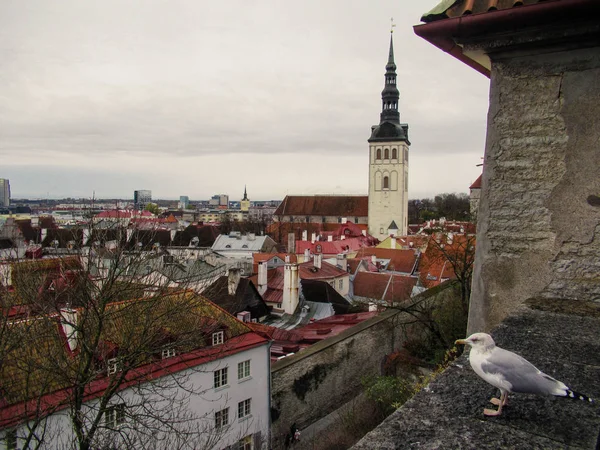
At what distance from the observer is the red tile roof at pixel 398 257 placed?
119 ft

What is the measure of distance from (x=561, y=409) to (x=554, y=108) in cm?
253

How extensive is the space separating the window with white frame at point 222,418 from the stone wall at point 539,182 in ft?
33.6

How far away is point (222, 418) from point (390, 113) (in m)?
54.7

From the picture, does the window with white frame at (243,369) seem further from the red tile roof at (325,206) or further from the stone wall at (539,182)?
the red tile roof at (325,206)

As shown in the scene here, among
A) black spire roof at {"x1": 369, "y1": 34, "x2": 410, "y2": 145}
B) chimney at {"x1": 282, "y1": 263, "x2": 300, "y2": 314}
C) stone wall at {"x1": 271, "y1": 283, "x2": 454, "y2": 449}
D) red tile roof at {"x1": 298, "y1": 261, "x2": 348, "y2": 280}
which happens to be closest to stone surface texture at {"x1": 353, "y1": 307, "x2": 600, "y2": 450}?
stone wall at {"x1": 271, "y1": 283, "x2": 454, "y2": 449}

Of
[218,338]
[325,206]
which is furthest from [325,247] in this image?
[218,338]

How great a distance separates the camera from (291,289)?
2267 cm

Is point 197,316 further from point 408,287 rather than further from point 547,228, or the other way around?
point 408,287

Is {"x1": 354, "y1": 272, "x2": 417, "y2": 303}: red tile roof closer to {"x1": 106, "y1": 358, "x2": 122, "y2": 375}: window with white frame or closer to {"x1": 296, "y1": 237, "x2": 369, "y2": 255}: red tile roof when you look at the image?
{"x1": 296, "y1": 237, "x2": 369, "y2": 255}: red tile roof

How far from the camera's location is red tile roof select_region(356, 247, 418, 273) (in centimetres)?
3631

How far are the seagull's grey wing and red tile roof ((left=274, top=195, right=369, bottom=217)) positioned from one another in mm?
69304

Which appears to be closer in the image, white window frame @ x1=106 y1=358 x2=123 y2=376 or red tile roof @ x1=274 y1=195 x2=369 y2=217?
white window frame @ x1=106 y1=358 x2=123 y2=376

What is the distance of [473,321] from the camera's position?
13.2ft

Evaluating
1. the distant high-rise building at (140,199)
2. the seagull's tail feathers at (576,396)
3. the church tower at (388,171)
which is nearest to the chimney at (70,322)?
the distant high-rise building at (140,199)
